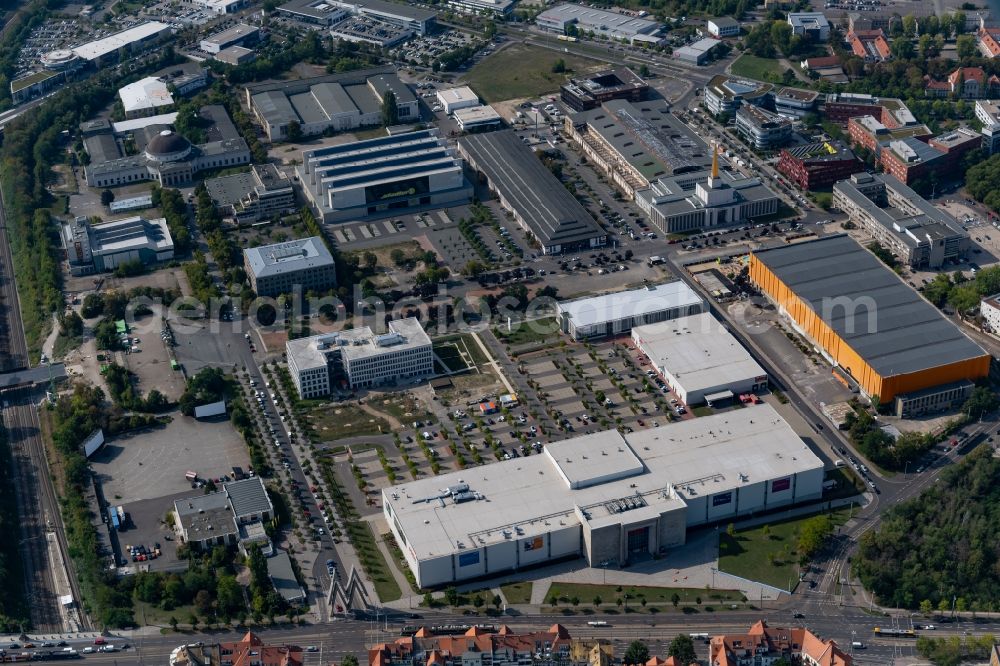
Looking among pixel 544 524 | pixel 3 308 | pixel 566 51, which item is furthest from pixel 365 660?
pixel 566 51

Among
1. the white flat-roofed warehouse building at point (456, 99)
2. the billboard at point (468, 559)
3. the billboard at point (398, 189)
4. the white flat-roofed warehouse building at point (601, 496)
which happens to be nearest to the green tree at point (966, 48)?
the white flat-roofed warehouse building at point (456, 99)

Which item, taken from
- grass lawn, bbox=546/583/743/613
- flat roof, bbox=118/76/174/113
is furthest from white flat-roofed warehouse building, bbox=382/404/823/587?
flat roof, bbox=118/76/174/113

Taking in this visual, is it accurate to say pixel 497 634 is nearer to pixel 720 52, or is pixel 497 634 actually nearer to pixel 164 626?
pixel 164 626

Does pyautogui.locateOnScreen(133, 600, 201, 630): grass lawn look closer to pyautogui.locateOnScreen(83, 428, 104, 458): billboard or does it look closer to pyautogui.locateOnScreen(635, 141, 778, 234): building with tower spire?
pyautogui.locateOnScreen(83, 428, 104, 458): billboard

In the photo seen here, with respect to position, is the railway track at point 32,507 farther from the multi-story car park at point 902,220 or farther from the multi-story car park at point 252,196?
the multi-story car park at point 902,220

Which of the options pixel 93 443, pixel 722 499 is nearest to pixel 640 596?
pixel 722 499
